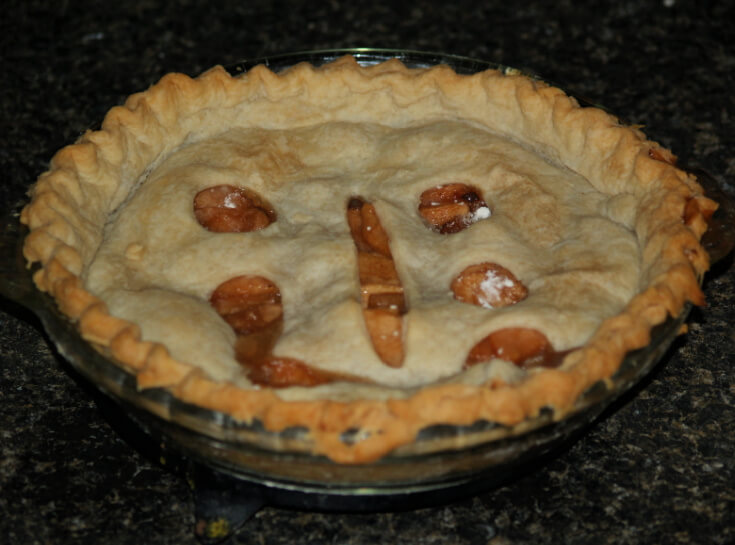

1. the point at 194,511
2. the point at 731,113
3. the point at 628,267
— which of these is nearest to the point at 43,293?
the point at 194,511

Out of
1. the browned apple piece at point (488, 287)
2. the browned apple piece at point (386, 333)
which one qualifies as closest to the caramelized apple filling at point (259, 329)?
the browned apple piece at point (386, 333)

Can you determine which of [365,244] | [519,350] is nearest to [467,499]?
[519,350]

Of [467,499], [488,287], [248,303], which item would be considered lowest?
[467,499]

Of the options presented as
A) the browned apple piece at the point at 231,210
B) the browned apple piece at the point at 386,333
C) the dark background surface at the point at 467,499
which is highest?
the browned apple piece at the point at 231,210

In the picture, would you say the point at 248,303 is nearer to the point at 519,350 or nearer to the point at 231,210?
the point at 231,210

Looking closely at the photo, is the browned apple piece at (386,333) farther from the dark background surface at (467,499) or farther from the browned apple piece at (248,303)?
the dark background surface at (467,499)
